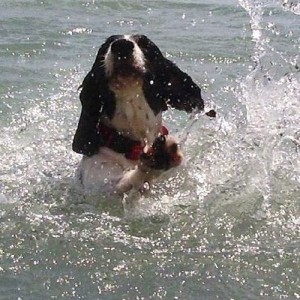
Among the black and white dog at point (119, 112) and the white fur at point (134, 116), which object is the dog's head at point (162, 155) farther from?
the white fur at point (134, 116)

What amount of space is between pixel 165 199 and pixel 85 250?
94cm

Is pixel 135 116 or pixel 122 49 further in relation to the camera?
pixel 135 116

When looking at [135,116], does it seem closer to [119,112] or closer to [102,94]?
[119,112]

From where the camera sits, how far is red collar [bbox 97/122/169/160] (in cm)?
479

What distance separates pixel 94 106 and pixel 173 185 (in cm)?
64

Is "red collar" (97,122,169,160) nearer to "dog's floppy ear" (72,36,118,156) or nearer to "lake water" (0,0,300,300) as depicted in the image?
"dog's floppy ear" (72,36,118,156)

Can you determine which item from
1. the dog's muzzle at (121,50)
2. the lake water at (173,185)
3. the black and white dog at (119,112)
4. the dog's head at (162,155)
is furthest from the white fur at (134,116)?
the dog's head at (162,155)

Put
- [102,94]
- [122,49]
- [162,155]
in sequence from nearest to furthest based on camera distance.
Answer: [162,155]
[122,49]
[102,94]

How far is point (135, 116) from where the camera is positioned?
4.80 meters

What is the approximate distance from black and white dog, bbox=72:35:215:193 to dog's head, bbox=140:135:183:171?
0.25 m

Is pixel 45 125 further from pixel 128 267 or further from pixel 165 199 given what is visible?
pixel 128 267

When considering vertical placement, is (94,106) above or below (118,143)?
above

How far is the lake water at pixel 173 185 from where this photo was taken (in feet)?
11.5

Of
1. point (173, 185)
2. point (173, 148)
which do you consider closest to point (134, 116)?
point (173, 185)
